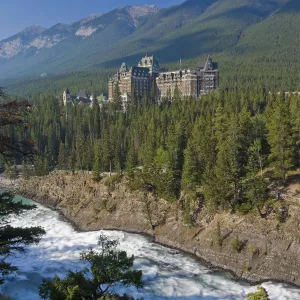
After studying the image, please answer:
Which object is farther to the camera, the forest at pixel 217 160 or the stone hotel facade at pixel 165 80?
the stone hotel facade at pixel 165 80

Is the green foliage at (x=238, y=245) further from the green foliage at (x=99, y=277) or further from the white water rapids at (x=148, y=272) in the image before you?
the green foliage at (x=99, y=277)

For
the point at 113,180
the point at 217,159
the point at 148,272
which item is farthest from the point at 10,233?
the point at 113,180

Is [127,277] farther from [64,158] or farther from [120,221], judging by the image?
[64,158]

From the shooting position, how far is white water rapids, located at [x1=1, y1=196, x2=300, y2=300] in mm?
30250

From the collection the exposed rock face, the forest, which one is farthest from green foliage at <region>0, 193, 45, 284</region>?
the exposed rock face

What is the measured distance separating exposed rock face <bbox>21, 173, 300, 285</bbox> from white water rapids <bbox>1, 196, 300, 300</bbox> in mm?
1815

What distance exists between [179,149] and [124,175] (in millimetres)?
11162

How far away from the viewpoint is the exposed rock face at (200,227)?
Answer: 110 feet

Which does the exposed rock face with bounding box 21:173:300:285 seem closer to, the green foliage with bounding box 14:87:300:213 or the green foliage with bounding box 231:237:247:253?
the green foliage with bounding box 231:237:247:253

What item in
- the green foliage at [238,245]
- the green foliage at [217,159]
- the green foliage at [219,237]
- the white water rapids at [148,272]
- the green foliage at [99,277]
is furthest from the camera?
the green foliage at [217,159]

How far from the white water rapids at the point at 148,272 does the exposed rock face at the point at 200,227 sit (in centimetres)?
181

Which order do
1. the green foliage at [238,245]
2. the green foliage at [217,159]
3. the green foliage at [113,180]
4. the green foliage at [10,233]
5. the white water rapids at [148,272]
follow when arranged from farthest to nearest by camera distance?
the green foliage at [113,180], the green foliage at [217,159], the green foliage at [238,245], the white water rapids at [148,272], the green foliage at [10,233]

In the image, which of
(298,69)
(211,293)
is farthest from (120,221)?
(298,69)

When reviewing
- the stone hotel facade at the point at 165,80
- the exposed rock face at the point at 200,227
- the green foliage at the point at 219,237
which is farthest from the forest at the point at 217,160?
the stone hotel facade at the point at 165,80
